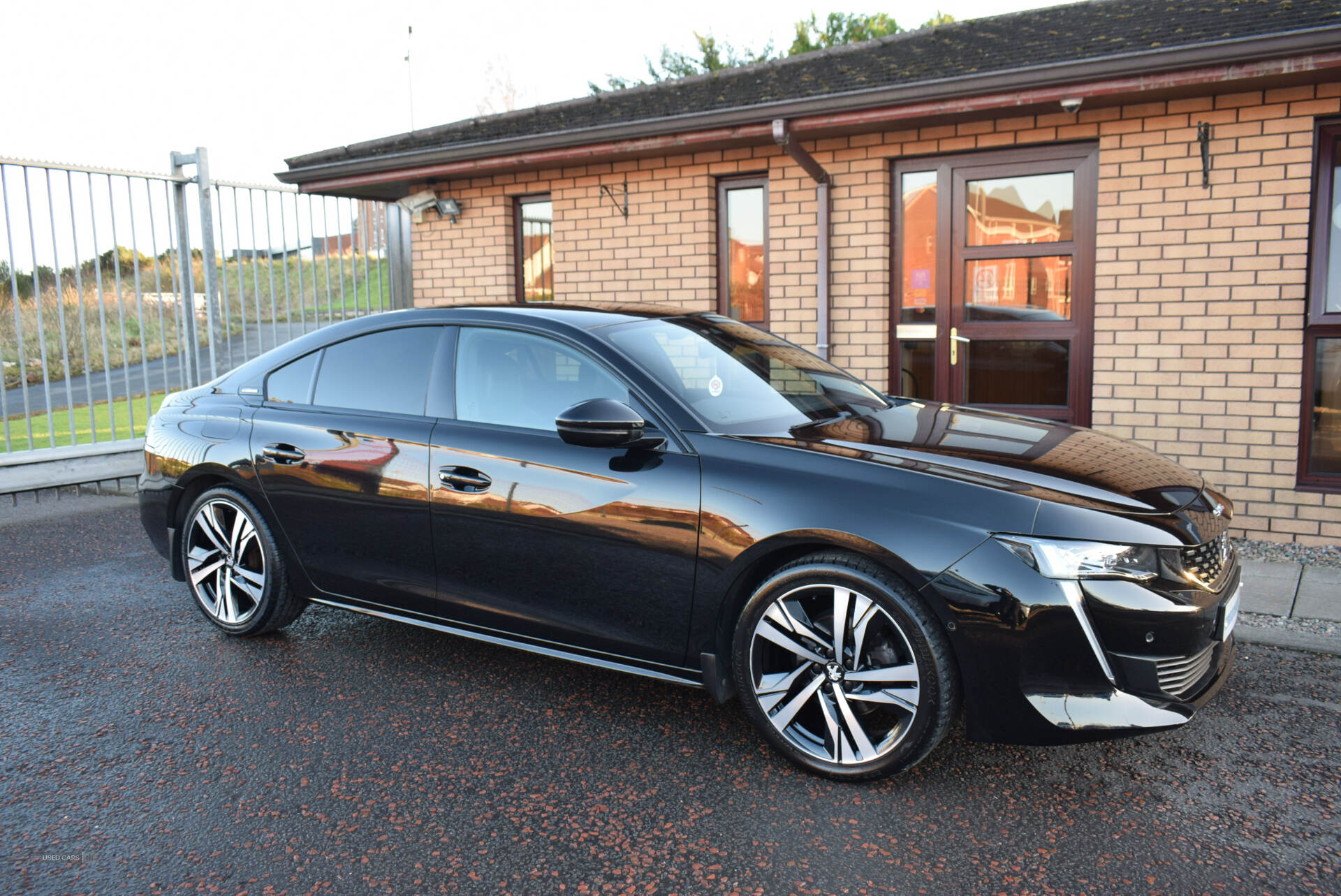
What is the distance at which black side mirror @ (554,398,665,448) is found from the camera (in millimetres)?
3203

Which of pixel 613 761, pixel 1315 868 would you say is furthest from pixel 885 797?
pixel 1315 868

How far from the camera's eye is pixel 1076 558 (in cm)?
274

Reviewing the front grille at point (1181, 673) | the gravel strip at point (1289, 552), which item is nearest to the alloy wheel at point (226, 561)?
the front grille at point (1181, 673)

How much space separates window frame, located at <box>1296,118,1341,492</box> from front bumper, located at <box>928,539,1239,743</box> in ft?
13.0

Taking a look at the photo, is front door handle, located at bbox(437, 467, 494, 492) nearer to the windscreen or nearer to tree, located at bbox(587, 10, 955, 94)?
the windscreen

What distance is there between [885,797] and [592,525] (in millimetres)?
1304

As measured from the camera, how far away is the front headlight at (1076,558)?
8.96 feet

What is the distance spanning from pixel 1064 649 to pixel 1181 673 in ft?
1.34

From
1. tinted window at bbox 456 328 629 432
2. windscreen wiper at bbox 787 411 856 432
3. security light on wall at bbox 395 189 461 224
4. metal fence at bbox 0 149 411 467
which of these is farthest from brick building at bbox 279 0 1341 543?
tinted window at bbox 456 328 629 432

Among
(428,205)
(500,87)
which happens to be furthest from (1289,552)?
(500,87)

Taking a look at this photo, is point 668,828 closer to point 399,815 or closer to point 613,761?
point 613,761

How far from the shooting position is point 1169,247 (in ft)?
20.1

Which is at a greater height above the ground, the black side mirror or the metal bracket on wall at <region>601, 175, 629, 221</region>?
the metal bracket on wall at <region>601, 175, 629, 221</region>

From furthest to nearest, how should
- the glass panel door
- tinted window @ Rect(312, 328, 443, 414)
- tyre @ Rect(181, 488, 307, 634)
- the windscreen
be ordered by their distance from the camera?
1. the glass panel door
2. tyre @ Rect(181, 488, 307, 634)
3. tinted window @ Rect(312, 328, 443, 414)
4. the windscreen
